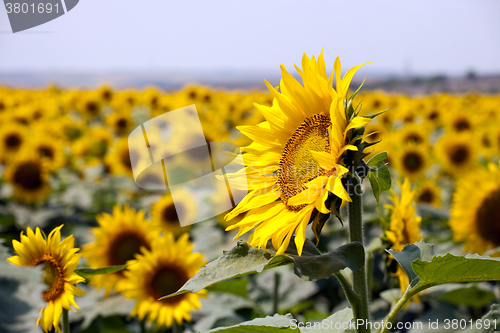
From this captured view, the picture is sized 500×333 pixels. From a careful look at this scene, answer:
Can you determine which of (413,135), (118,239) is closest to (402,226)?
(118,239)

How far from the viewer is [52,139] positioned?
489 cm

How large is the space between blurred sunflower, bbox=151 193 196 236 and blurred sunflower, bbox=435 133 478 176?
2.96m

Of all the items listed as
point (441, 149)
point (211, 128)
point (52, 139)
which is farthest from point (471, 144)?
point (52, 139)

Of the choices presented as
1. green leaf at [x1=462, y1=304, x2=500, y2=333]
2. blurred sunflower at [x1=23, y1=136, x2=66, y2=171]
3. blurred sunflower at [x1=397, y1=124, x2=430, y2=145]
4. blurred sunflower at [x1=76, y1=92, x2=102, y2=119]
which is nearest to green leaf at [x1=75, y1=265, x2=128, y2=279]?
green leaf at [x1=462, y1=304, x2=500, y2=333]

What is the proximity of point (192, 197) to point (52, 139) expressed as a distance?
2.39m

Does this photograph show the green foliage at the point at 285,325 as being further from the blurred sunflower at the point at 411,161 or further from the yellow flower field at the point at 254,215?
the blurred sunflower at the point at 411,161

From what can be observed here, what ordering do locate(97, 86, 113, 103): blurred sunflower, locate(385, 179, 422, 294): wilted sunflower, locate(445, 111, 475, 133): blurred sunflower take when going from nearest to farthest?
locate(385, 179, 422, 294): wilted sunflower < locate(445, 111, 475, 133): blurred sunflower < locate(97, 86, 113, 103): blurred sunflower

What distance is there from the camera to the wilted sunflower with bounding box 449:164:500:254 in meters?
2.36

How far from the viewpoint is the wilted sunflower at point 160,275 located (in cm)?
205

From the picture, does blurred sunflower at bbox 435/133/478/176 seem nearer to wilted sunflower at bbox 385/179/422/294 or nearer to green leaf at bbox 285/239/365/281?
wilted sunflower at bbox 385/179/422/294

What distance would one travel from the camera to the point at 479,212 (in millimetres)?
2408

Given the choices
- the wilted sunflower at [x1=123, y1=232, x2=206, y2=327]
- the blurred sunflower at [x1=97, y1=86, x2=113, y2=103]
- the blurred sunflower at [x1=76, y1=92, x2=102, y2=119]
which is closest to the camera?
the wilted sunflower at [x1=123, y1=232, x2=206, y2=327]

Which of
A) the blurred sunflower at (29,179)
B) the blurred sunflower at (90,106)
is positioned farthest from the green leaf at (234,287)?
the blurred sunflower at (90,106)

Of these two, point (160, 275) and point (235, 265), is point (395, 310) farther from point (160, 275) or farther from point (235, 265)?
point (160, 275)
